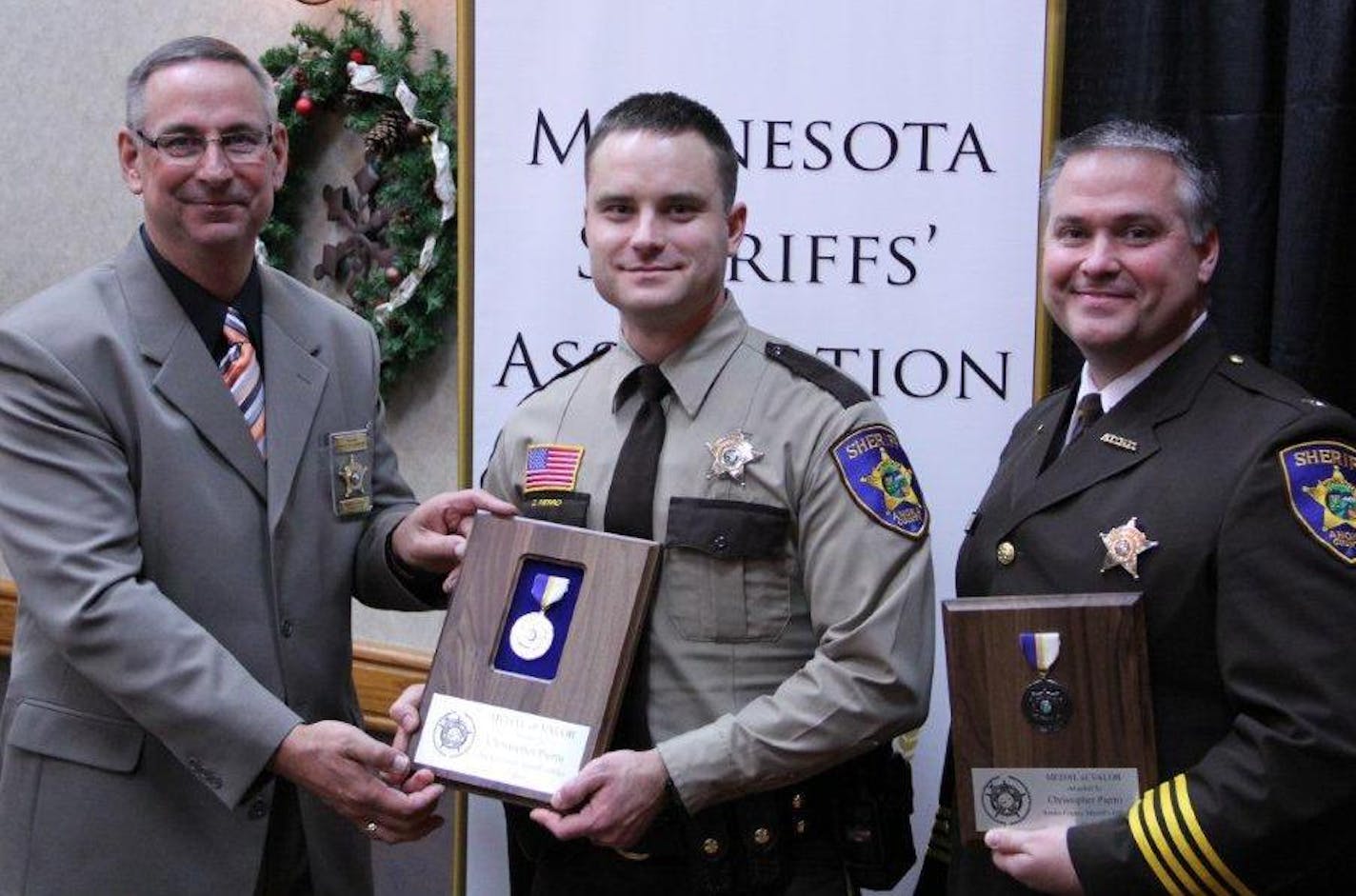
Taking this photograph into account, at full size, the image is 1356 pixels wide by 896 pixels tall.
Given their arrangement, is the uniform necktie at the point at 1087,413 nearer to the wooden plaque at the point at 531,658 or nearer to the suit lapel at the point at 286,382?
the wooden plaque at the point at 531,658

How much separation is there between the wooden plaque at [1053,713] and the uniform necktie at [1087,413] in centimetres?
30

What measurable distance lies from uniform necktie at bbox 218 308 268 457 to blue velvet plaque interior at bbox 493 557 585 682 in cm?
50

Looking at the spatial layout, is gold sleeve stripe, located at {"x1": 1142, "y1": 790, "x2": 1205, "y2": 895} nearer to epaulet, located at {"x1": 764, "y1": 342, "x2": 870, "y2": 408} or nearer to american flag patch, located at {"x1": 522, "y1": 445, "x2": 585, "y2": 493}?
epaulet, located at {"x1": 764, "y1": 342, "x2": 870, "y2": 408}

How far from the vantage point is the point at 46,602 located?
2365mm

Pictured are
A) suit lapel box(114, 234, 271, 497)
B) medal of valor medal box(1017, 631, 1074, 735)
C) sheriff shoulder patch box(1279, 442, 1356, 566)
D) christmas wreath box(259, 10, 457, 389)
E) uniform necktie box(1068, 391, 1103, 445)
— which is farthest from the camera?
christmas wreath box(259, 10, 457, 389)

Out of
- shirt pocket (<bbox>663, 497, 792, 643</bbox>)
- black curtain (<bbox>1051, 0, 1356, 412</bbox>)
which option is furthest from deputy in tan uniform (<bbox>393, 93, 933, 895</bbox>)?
black curtain (<bbox>1051, 0, 1356, 412</bbox>)

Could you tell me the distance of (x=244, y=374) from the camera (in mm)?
2531

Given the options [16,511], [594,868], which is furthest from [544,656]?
[16,511]

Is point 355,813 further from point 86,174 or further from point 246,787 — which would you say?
point 86,174

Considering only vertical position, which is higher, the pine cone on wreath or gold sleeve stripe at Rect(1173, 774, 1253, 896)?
the pine cone on wreath

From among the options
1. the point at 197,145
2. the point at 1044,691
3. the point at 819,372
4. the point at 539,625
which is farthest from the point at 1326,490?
the point at 197,145

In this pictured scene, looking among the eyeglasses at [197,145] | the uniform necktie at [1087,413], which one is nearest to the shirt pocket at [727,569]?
the uniform necktie at [1087,413]

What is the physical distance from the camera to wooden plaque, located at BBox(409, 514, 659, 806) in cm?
219

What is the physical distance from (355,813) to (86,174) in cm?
313
